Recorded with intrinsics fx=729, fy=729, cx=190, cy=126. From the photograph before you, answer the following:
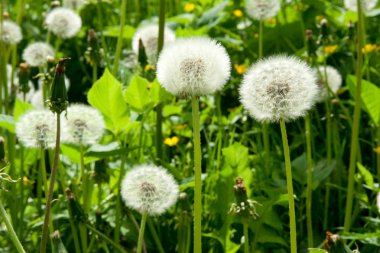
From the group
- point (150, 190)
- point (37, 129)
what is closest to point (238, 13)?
point (37, 129)

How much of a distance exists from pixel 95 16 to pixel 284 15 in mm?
1668

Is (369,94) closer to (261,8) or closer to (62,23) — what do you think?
(261,8)

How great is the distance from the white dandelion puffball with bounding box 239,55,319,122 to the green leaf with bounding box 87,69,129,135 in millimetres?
605

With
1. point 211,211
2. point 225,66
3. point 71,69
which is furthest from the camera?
point 71,69

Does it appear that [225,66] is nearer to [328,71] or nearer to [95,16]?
[328,71]

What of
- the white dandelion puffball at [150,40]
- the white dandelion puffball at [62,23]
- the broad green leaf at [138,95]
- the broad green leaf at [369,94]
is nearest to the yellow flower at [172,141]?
the white dandelion puffball at [150,40]

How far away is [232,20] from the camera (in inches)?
148

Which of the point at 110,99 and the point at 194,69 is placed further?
the point at 110,99

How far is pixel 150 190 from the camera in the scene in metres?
1.82

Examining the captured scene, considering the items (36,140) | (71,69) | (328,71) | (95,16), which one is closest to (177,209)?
(36,140)

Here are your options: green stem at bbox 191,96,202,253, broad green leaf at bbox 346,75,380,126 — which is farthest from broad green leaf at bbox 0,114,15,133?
broad green leaf at bbox 346,75,380,126

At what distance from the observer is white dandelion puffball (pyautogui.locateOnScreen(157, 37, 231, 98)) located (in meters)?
1.49

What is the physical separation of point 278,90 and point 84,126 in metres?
0.77

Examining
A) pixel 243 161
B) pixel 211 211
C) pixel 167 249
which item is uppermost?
pixel 243 161
